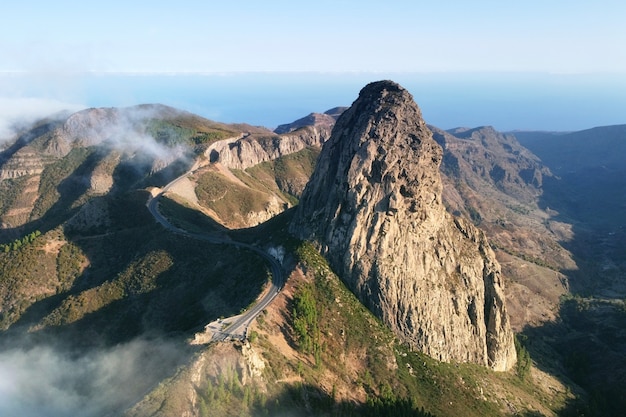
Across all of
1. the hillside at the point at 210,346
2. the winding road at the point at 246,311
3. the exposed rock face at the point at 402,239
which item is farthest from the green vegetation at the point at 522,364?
the winding road at the point at 246,311

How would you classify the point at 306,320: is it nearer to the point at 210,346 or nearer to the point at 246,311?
the point at 246,311

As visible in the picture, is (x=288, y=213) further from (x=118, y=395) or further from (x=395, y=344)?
(x=118, y=395)

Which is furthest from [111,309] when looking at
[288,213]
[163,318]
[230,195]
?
[230,195]

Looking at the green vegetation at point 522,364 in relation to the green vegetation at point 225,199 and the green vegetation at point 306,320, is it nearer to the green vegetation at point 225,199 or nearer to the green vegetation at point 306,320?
the green vegetation at point 306,320

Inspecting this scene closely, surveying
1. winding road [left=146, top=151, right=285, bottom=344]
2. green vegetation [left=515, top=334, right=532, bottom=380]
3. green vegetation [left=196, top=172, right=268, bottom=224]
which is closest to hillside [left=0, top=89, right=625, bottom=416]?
green vegetation [left=515, top=334, right=532, bottom=380]

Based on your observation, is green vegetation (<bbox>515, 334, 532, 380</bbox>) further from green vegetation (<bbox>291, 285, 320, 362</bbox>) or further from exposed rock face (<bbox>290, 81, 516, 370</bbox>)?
green vegetation (<bbox>291, 285, 320, 362</bbox>)

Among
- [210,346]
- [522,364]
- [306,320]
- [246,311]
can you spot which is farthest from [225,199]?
[522,364]

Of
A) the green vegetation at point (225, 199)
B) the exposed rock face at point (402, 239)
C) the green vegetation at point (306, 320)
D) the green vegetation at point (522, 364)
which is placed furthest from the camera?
the green vegetation at point (225, 199)
